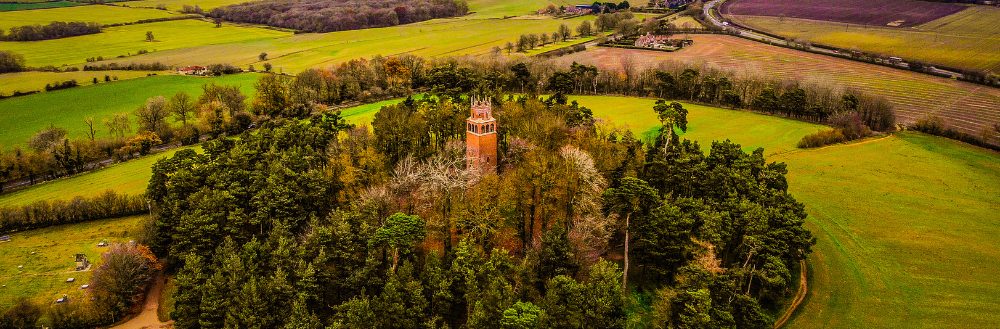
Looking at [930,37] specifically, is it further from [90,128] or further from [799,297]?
[90,128]

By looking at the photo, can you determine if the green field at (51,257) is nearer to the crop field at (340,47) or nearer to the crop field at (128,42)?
the crop field at (340,47)

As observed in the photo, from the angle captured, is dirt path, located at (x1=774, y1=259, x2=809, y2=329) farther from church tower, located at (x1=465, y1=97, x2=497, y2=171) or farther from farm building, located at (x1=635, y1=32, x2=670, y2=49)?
farm building, located at (x1=635, y1=32, x2=670, y2=49)

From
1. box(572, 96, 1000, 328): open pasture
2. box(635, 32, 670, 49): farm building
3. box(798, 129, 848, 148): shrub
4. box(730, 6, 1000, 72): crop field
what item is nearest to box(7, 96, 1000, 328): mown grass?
box(572, 96, 1000, 328): open pasture

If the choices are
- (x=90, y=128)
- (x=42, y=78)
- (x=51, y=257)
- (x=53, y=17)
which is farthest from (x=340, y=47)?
(x=51, y=257)

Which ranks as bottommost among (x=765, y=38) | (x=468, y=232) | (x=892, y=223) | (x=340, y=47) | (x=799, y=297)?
(x=799, y=297)

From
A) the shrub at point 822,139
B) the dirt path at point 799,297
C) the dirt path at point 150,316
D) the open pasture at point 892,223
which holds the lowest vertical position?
the dirt path at point 150,316

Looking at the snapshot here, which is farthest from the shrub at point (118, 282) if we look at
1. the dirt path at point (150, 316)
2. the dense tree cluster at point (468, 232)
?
the dense tree cluster at point (468, 232)
